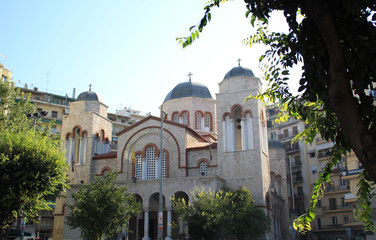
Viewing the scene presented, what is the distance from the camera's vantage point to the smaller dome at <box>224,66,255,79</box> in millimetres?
37219

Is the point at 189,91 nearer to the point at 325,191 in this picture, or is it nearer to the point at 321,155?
the point at 321,155

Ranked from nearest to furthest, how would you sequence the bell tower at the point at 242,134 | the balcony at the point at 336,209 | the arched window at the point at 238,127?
the bell tower at the point at 242,134
the arched window at the point at 238,127
the balcony at the point at 336,209

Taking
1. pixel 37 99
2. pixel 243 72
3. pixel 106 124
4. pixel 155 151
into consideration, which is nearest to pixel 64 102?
pixel 37 99

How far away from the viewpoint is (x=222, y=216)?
27625 millimetres

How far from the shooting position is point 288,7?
13.9ft

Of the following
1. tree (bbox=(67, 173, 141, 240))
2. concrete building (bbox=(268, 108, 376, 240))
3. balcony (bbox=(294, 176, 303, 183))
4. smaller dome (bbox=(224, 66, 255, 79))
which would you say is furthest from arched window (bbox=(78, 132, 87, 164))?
balcony (bbox=(294, 176, 303, 183))

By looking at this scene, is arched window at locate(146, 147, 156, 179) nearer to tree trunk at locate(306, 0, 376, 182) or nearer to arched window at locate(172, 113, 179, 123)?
arched window at locate(172, 113, 179, 123)

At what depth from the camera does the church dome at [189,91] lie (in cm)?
4619

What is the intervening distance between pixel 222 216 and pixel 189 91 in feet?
69.4

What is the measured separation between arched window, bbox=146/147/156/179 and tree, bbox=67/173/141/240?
30.1ft

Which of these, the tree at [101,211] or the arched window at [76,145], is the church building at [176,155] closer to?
the arched window at [76,145]

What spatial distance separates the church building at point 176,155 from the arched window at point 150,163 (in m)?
0.09

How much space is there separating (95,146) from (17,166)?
21.5m

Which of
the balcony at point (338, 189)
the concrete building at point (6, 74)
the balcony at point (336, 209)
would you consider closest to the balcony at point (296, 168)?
the balcony at point (338, 189)
